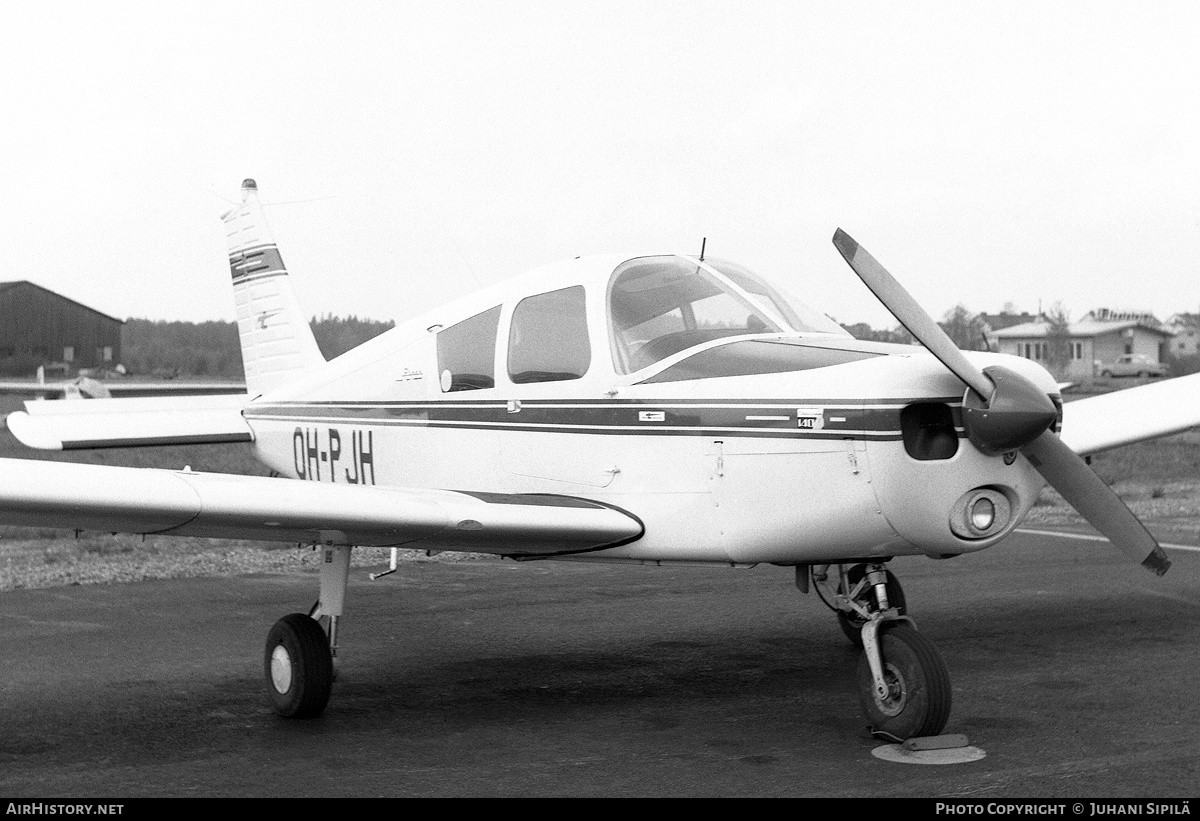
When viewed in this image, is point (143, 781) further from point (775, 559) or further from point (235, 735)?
point (775, 559)

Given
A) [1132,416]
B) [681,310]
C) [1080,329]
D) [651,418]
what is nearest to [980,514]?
[651,418]

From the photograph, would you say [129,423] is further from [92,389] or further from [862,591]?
[92,389]

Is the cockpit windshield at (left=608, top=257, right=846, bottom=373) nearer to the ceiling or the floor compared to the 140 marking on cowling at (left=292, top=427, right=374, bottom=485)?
nearer to the ceiling

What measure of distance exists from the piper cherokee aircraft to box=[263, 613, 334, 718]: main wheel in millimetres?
11

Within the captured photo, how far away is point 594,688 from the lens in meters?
6.60

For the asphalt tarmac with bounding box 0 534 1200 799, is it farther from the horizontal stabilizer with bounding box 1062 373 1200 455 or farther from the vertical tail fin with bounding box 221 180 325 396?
the vertical tail fin with bounding box 221 180 325 396

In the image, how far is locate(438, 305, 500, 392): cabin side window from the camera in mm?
6992

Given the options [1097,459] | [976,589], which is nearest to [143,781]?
[976,589]

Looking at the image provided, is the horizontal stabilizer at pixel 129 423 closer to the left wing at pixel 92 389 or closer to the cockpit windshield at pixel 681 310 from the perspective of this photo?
the cockpit windshield at pixel 681 310

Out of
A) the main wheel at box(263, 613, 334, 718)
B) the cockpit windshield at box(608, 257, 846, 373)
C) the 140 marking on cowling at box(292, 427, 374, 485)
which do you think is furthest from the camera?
the 140 marking on cowling at box(292, 427, 374, 485)

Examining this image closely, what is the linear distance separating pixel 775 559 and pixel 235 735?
257cm

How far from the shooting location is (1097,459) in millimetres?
22344

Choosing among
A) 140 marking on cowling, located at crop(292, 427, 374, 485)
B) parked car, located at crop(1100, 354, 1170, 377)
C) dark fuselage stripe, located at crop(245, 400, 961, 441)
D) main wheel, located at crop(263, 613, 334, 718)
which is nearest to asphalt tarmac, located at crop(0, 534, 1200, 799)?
main wheel, located at crop(263, 613, 334, 718)

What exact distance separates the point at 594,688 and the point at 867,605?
1644mm
